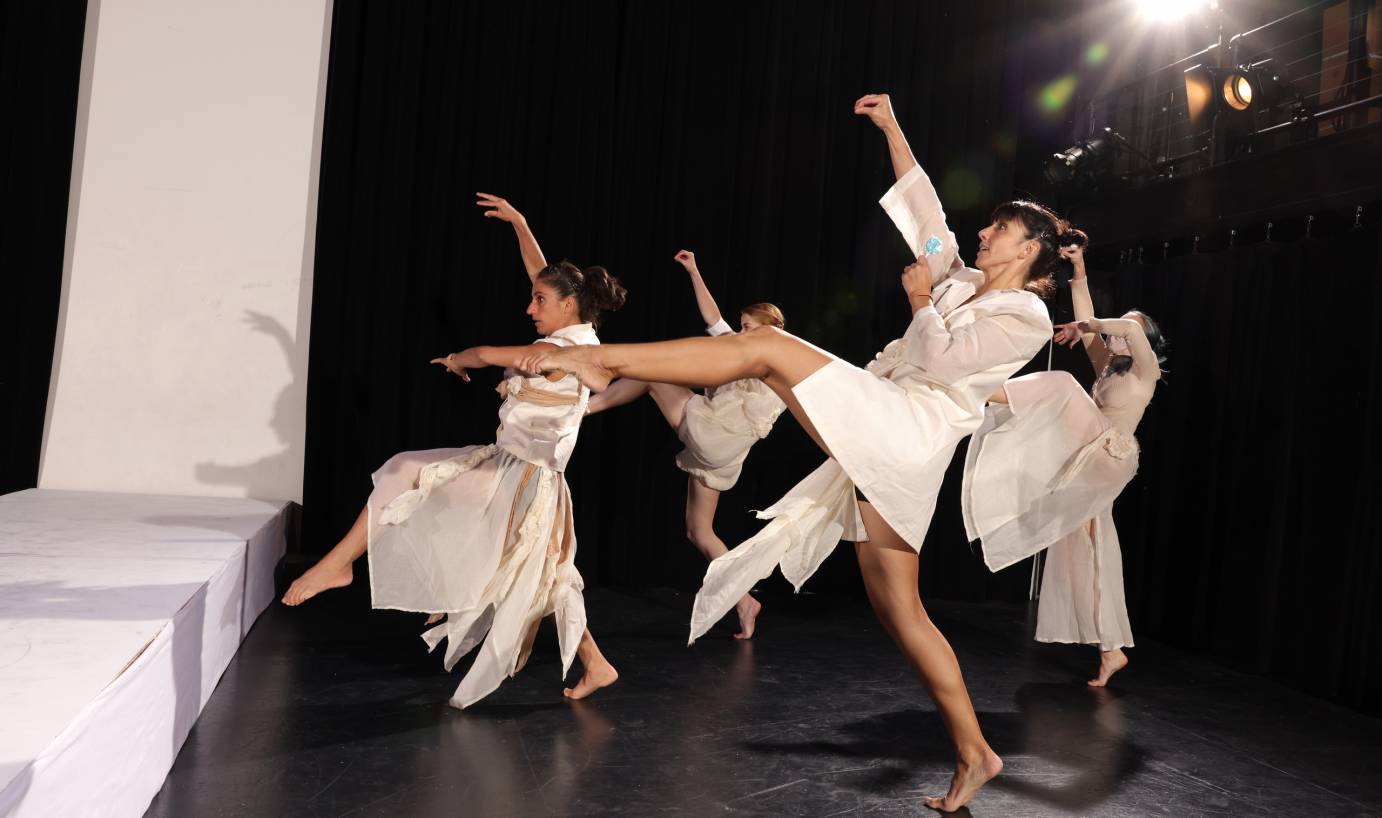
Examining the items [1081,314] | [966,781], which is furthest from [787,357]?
[1081,314]

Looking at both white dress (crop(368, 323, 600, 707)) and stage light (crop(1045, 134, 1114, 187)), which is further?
stage light (crop(1045, 134, 1114, 187))

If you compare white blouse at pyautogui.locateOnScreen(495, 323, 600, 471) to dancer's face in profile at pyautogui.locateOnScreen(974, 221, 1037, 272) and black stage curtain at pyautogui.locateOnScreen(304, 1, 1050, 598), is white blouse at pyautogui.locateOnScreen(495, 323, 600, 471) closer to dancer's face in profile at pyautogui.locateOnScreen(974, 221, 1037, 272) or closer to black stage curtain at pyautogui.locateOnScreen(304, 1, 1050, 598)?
dancer's face in profile at pyautogui.locateOnScreen(974, 221, 1037, 272)

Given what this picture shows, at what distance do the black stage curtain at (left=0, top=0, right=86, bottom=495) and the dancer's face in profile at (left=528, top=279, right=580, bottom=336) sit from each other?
287 cm

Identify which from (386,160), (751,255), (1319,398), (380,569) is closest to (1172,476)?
(1319,398)

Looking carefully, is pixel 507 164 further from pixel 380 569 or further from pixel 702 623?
pixel 702 623

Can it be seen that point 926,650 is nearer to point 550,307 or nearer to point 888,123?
point 888,123

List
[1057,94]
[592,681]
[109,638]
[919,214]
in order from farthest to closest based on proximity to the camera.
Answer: [1057,94]
[592,681]
[919,214]
[109,638]

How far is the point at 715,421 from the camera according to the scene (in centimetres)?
415

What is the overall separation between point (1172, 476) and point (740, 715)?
8.96 ft

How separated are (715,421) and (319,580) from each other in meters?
1.64

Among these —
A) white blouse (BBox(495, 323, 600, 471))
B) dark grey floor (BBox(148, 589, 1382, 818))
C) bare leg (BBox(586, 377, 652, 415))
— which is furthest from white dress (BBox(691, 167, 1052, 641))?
bare leg (BBox(586, 377, 652, 415))

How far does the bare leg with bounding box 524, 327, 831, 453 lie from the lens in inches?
85.4

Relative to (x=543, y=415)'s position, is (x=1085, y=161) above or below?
above

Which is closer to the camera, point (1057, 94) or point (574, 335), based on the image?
point (574, 335)
